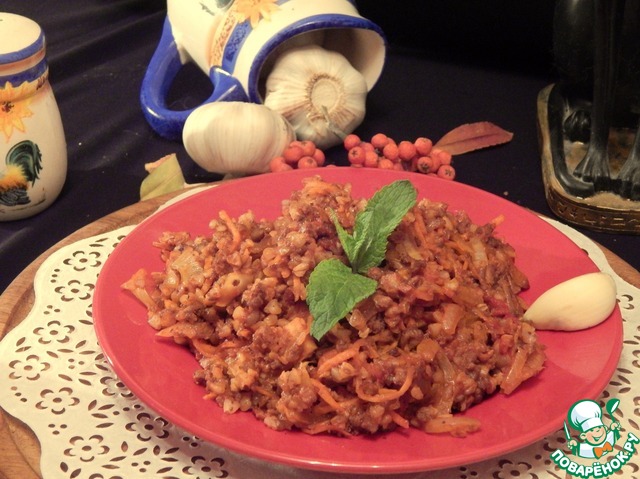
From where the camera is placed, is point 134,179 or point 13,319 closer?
point 13,319

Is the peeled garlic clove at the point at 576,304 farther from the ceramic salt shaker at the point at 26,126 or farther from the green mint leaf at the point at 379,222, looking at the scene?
the ceramic salt shaker at the point at 26,126

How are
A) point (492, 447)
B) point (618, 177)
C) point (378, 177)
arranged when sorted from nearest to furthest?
point (492, 447), point (378, 177), point (618, 177)

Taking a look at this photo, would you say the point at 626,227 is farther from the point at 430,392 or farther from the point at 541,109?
the point at 430,392

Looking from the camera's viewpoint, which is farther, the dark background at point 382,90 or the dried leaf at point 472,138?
the dried leaf at point 472,138

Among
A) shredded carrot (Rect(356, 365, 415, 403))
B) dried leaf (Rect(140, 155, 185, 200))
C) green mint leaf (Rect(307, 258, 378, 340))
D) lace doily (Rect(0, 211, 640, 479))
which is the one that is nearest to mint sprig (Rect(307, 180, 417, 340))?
green mint leaf (Rect(307, 258, 378, 340))

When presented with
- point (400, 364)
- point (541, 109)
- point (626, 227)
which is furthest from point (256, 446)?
point (541, 109)

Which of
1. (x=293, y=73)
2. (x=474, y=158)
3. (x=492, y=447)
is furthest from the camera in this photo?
(x=474, y=158)

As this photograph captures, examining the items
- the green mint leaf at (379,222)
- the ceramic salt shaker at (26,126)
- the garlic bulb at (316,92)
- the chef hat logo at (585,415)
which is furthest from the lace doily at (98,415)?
the garlic bulb at (316,92)
